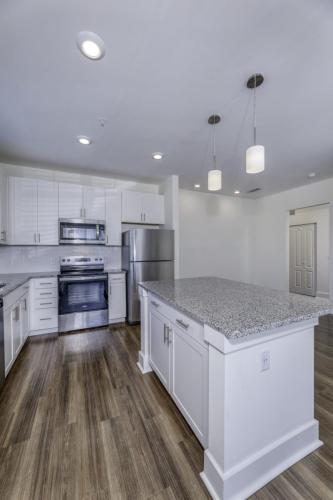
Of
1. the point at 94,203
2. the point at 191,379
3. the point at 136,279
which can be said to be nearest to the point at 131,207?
the point at 94,203

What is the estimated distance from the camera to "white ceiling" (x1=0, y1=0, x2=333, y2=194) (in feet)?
3.92

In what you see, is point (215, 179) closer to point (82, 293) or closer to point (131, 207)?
point (131, 207)

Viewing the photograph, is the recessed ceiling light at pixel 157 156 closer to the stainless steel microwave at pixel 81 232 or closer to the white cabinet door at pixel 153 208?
the white cabinet door at pixel 153 208

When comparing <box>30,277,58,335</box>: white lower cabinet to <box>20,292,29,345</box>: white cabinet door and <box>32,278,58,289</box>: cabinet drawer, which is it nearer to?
<box>32,278,58,289</box>: cabinet drawer

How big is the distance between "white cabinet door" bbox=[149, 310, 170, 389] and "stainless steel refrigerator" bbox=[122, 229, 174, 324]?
1566mm

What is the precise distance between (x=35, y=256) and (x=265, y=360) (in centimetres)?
376

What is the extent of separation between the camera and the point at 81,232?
3535mm

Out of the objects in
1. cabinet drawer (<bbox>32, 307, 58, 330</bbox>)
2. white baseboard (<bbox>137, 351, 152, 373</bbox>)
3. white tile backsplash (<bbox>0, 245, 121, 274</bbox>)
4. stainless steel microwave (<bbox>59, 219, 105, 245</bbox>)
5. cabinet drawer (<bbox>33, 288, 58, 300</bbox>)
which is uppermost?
stainless steel microwave (<bbox>59, 219, 105, 245</bbox>)

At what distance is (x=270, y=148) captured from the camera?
290 cm

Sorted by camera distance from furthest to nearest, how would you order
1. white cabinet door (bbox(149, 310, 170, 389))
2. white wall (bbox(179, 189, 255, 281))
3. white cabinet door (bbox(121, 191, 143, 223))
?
white wall (bbox(179, 189, 255, 281)) → white cabinet door (bbox(121, 191, 143, 223)) → white cabinet door (bbox(149, 310, 170, 389))

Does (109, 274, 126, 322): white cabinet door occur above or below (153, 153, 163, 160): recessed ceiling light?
below

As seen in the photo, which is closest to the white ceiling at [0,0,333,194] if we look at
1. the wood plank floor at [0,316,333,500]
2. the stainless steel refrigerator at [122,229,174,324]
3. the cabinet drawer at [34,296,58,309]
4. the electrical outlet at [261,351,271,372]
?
the stainless steel refrigerator at [122,229,174,324]

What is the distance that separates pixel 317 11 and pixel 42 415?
3.29 metres

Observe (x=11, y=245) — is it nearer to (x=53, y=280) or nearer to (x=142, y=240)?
(x=53, y=280)
